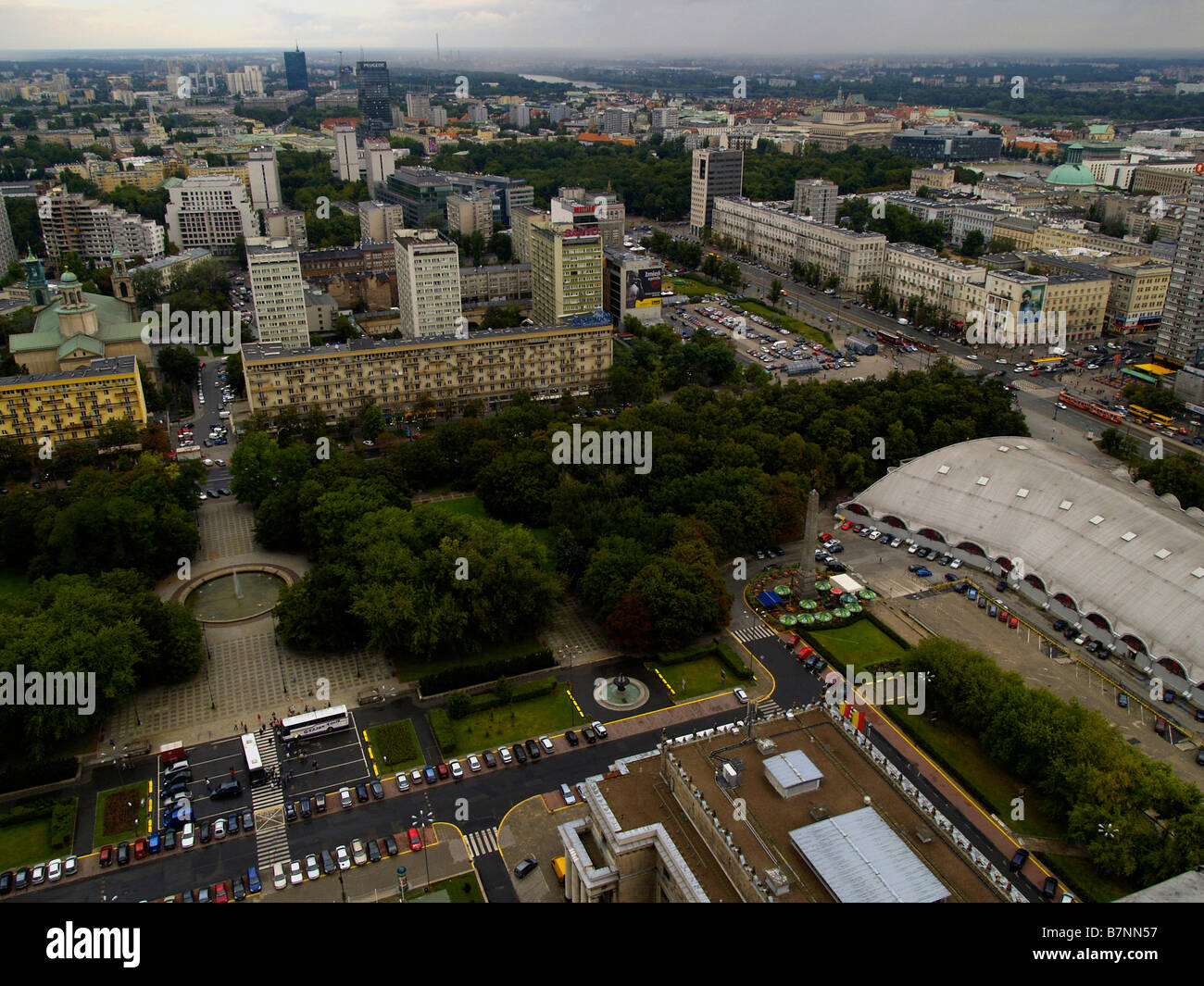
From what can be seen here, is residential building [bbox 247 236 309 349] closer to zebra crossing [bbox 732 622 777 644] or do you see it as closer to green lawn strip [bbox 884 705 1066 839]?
zebra crossing [bbox 732 622 777 644]

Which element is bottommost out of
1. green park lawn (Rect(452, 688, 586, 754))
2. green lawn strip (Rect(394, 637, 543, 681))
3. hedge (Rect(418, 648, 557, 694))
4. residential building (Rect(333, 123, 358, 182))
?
green park lawn (Rect(452, 688, 586, 754))

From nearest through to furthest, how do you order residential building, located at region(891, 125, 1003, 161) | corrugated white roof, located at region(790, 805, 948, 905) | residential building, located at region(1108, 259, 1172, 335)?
corrugated white roof, located at region(790, 805, 948, 905), residential building, located at region(1108, 259, 1172, 335), residential building, located at region(891, 125, 1003, 161)

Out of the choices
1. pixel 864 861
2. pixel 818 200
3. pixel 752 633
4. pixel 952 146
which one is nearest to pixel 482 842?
pixel 864 861

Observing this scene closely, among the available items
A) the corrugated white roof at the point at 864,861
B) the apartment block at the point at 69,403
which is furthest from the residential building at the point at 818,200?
the corrugated white roof at the point at 864,861

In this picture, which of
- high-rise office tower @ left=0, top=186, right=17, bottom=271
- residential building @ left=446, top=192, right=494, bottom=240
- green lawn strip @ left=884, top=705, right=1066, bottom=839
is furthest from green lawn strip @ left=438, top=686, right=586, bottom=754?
high-rise office tower @ left=0, top=186, right=17, bottom=271

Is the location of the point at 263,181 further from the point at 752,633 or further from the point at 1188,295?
the point at 1188,295
